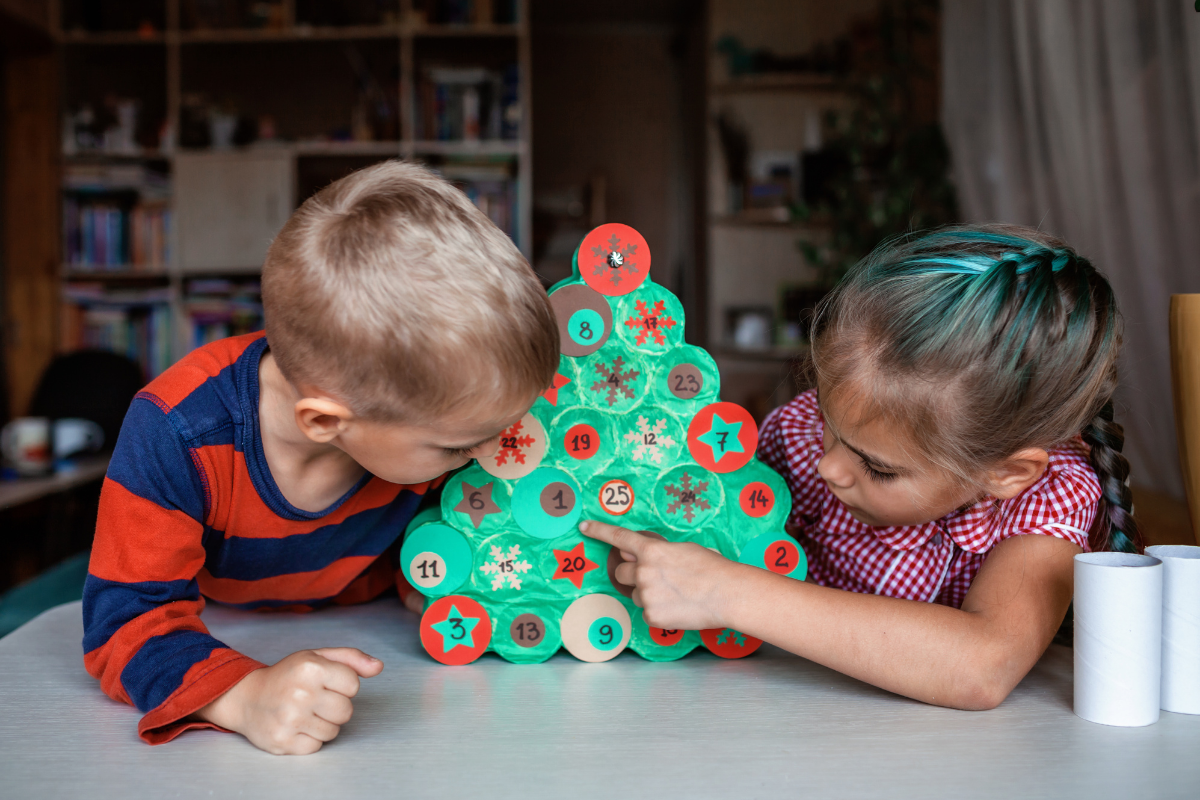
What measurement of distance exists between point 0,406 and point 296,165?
1.49 metres

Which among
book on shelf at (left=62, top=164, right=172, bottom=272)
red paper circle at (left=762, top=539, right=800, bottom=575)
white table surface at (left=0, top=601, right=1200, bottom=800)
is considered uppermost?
book on shelf at (left=62, top=164, right=172, bottom=272)

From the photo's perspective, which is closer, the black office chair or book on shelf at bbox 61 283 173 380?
the black office chair

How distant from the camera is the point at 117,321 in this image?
11.3 feet

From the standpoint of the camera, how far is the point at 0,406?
11.1 ft

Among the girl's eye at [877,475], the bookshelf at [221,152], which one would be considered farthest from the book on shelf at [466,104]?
the girl's eye at [877,475]

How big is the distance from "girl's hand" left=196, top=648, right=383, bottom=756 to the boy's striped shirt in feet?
0.06

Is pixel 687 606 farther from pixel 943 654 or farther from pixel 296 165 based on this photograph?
pixel 296 165

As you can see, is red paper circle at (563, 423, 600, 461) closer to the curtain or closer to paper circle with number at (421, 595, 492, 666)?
paper circle with number at (421, 595, 492, 666)

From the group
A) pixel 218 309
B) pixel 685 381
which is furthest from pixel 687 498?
pixel 218 309

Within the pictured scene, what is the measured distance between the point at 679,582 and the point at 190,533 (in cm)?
41

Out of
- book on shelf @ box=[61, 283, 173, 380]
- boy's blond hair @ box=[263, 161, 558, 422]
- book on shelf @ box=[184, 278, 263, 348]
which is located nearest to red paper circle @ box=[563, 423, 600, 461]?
boy's blond hair @ box=[263, 161, 558, 422]

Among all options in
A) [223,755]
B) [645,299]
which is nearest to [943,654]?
[645,299]

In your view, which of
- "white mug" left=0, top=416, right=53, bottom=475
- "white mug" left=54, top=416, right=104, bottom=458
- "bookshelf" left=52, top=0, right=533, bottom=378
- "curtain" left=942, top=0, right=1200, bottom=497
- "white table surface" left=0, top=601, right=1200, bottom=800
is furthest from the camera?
"bookshelf" left=52, top=0, right=533, bottom=378

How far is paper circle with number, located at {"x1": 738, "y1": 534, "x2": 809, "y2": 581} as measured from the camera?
0.77 metres
